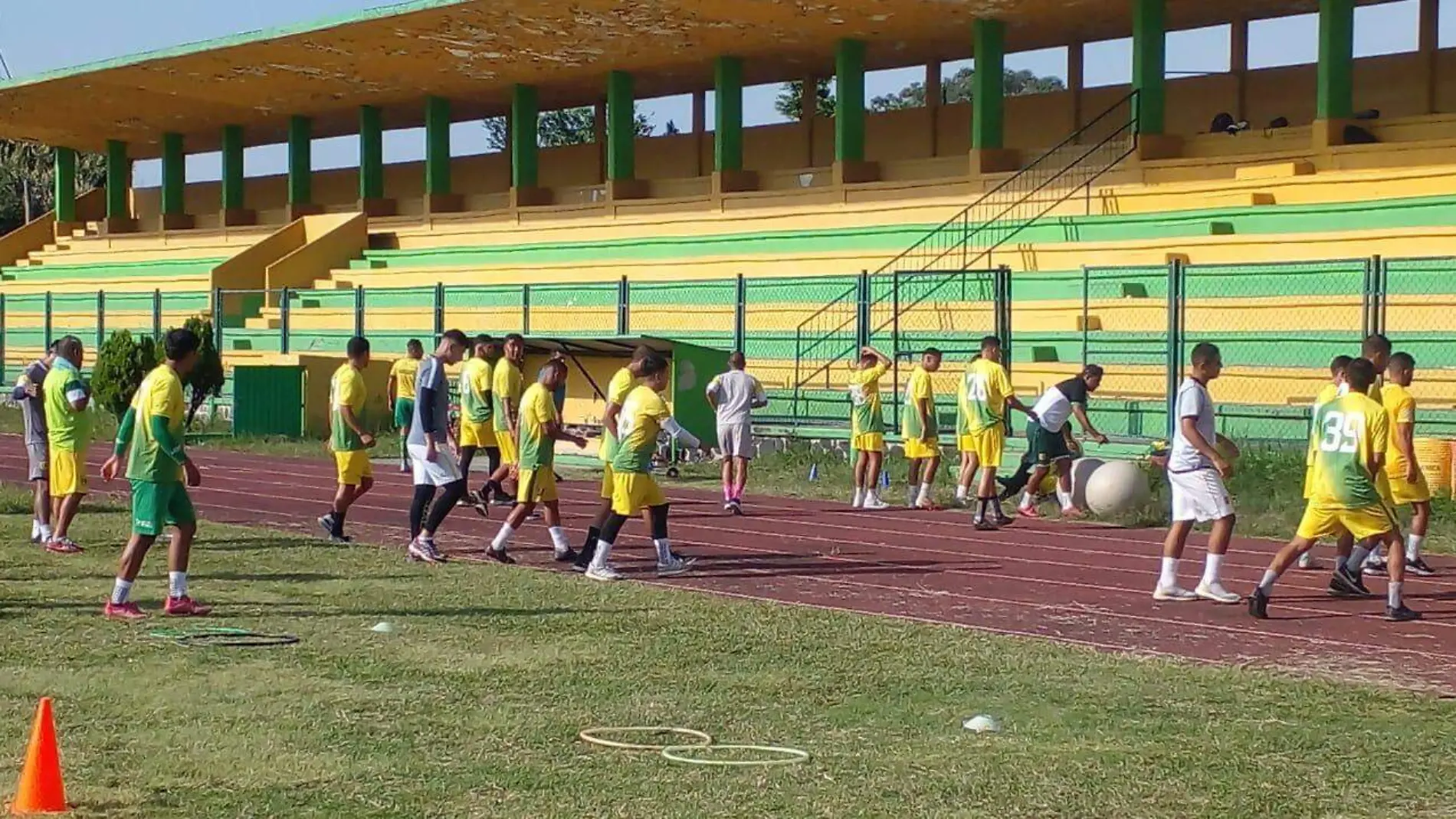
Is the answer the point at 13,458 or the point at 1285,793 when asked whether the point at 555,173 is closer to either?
the point at 13,458

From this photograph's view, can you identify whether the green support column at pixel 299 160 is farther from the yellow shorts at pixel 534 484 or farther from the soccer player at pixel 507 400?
the yellow shorts at pixel 534 484

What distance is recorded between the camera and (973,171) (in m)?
34.0

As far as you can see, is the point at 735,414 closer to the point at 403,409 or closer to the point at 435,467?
the point at 403,409

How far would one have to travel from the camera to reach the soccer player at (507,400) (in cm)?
1779

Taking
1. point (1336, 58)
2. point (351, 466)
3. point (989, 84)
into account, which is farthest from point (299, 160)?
point (351, 466)

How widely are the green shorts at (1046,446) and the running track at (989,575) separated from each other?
0.71m

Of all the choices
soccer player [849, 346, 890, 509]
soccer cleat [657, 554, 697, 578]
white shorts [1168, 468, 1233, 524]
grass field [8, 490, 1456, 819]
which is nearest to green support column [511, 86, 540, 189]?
soccer player [849, 346, 890, 509]

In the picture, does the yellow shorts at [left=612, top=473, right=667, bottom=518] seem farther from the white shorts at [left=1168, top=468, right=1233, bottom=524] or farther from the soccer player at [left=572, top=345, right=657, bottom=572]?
the white shorts at [left=1168, top=468, right=1233, bottom=524]

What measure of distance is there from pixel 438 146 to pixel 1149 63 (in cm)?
1963

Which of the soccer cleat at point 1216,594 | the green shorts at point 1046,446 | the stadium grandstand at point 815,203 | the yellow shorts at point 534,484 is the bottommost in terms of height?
the soccer cleat at point 1216,594

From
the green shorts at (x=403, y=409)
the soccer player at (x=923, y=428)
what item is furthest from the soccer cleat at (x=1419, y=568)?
the green shorts at (x=403, y=409)

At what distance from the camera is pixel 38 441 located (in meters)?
16.9

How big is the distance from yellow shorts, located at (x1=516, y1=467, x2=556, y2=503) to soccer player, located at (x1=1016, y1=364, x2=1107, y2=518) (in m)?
6.17

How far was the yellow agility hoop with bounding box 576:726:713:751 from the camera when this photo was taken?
808 centimetres
